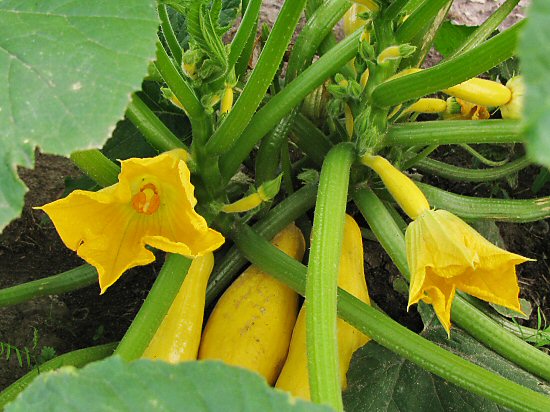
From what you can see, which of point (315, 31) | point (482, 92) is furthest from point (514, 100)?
point (315, 31)

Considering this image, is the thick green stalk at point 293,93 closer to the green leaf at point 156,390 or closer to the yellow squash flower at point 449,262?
the yellow squash flower at point 449,262

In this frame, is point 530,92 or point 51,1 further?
point 51,1

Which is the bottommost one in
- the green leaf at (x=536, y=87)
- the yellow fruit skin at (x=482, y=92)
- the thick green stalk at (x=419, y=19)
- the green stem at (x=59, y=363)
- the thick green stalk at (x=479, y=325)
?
the green stem at (x=59, y=363)

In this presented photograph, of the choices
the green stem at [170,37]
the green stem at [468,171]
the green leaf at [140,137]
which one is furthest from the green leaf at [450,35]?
the green stem at [170,37]

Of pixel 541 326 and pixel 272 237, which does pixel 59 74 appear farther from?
pixel 541 326

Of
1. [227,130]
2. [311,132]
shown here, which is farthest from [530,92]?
[311,132]

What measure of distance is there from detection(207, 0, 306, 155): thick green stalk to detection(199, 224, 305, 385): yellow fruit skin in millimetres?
345

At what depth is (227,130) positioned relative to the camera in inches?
53.7

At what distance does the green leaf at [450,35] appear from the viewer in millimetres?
2061

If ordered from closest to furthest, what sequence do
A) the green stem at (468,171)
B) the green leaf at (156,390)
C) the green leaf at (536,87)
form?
the green leaf at (536,87) → the green leaf at (156,390) → the green stem at (468,171)

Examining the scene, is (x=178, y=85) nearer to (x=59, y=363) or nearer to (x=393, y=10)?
(x=393, y=10)

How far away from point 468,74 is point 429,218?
24 centimetres


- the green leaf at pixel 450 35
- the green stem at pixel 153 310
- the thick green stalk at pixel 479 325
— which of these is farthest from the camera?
the green leaf at pixel 450 35

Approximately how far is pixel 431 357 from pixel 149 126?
66 centimetres
